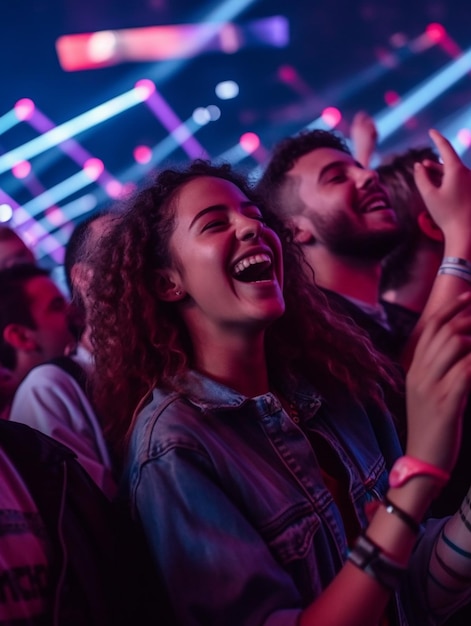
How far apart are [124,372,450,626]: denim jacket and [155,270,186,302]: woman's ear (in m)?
0.19

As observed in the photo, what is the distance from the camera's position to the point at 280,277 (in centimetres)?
153

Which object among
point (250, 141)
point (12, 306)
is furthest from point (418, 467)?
point (250, 141)

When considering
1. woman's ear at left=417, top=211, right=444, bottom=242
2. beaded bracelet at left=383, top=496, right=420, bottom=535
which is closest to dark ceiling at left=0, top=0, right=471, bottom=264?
woman's ear at left=417, top=211, right=444, bottom=242

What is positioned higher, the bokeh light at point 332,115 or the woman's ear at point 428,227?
the woman's ear at point 428,227

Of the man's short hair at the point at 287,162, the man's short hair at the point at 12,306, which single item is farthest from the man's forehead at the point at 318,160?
the man's short hair at the point at 12,306

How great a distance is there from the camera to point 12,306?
8.54 feet

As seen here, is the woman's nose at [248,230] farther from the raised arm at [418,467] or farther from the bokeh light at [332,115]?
the bokeh light at [332,115]

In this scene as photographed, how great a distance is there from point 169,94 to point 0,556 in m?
10.2

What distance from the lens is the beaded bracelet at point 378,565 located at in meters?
1.07

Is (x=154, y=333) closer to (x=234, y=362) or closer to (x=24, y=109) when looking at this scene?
(x=234, y=362)

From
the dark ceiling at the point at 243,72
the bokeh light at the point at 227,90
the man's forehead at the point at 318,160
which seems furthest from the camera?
the bokeh light at the point at 227,90

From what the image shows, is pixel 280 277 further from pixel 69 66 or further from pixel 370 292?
pixel 69 66

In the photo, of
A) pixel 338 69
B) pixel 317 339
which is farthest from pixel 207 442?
pixel 338 69

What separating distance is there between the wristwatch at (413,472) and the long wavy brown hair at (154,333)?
0.47m
